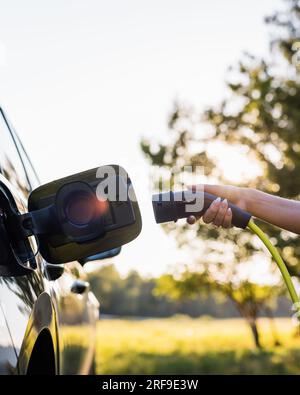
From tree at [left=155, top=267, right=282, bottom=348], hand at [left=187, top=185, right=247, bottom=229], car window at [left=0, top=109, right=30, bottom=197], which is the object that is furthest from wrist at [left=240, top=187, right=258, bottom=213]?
tree at [left=155, top=267, right=282, bottom=348]

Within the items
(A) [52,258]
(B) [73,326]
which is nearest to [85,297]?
(B) [73,326]

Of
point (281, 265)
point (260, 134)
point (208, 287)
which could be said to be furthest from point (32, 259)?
point (208, 287)

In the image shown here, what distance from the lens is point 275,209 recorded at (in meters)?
3.00

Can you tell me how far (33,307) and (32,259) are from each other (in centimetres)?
16

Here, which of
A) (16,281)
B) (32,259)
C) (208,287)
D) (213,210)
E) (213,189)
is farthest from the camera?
(208,287)

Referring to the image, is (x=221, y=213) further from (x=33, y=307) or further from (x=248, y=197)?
(x=33, y=307)

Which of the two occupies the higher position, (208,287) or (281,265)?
(281,265)

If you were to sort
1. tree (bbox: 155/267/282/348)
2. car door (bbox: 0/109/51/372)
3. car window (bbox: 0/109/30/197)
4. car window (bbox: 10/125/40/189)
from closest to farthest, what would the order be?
car door (bbox: 0/109/51/372)
car window (bbox: 0/109/30/197)
car window (bbox: 10/125/40/189)
tree (bbox: 155/267/282/348)

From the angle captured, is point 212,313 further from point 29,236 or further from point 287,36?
point 29,236

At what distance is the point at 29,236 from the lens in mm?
2238

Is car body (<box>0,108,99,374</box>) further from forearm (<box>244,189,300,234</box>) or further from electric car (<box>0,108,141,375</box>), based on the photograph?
forearm (<box>244,189,300,234</box>)

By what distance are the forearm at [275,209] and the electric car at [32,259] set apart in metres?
0.77

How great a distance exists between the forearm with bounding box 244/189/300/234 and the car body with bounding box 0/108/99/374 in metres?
0.81

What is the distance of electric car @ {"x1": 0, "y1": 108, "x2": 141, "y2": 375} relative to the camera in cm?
212
